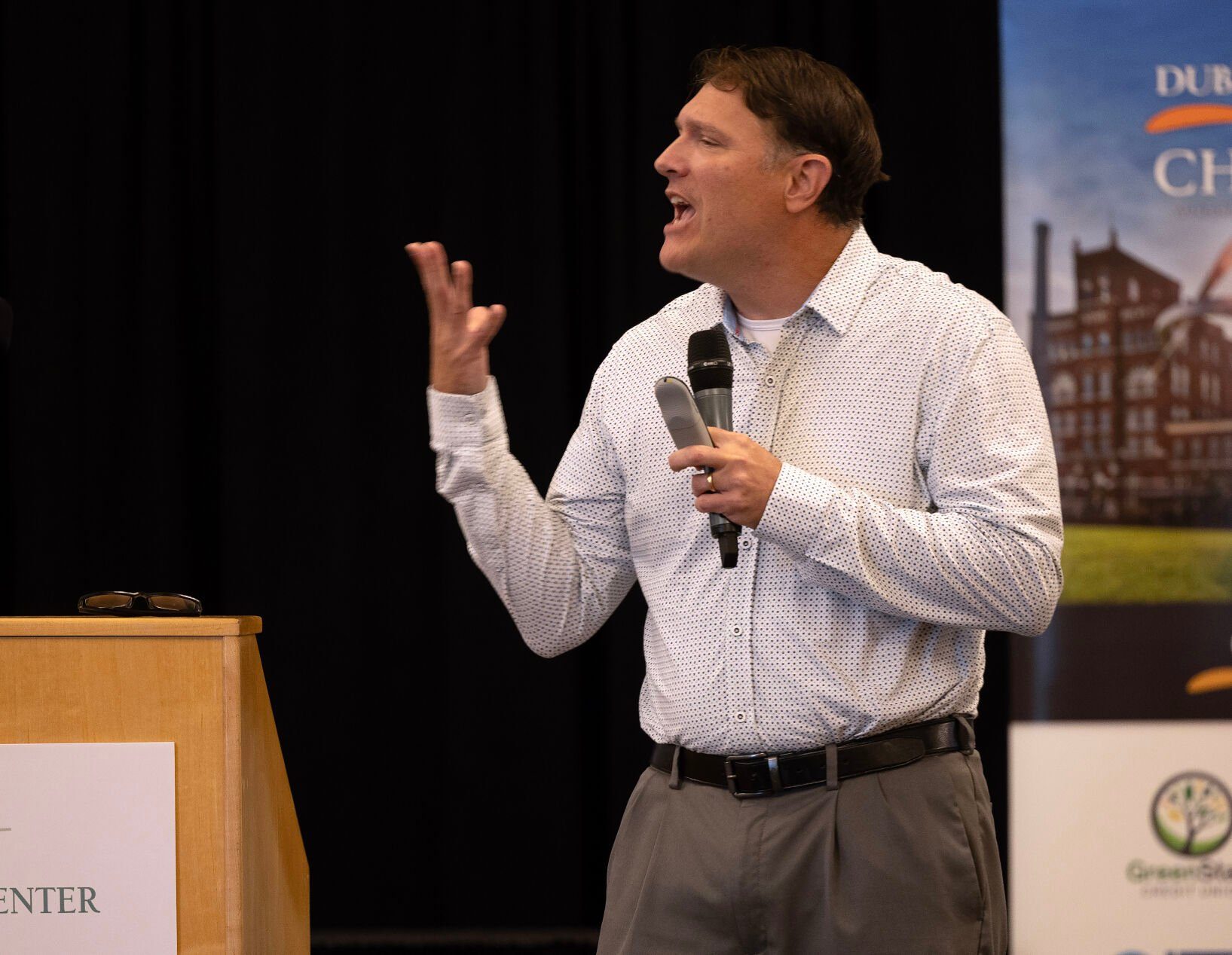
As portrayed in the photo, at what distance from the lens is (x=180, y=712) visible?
1754mm

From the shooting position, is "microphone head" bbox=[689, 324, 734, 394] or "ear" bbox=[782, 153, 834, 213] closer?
"microphone head" bbox=[689, 324, 734, 394]

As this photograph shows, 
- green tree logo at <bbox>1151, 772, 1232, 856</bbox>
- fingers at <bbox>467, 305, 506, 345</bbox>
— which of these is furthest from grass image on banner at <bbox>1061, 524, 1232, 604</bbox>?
fingers at <bbox>467, 305, 506, 345</bbox>

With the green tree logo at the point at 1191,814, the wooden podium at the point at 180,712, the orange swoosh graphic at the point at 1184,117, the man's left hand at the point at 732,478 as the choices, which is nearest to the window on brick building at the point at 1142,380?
the orange swoosh graphic at the point at 1184,117

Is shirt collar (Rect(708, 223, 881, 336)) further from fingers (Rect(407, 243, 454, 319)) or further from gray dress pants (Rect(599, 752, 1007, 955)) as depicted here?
gray dress pants (Rect(599, 752, 1007, 955))

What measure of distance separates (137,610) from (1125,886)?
2.61 meters

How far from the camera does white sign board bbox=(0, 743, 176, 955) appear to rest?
1717 mm

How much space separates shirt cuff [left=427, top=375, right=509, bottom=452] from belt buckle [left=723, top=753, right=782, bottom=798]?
547mm

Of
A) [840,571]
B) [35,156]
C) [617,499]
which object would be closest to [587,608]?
[617,499]

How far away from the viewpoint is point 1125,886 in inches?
135

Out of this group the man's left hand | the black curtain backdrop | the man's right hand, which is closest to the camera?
the man's left hand

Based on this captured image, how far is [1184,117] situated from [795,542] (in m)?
2.42

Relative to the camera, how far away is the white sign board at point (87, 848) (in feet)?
5.63

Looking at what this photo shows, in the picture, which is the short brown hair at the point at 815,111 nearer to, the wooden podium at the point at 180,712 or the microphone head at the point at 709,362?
the microphone head at the point at 709,362

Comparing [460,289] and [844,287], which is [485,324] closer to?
[460,289]
